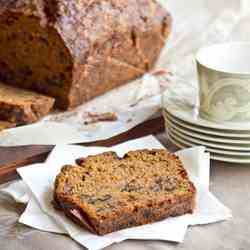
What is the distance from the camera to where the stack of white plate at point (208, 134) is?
2.84 metres

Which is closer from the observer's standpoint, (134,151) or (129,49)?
(134,151)

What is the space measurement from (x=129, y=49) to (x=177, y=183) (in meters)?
1.37

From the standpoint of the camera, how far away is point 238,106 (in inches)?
114

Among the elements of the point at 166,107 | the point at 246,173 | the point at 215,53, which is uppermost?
the point at 215,53

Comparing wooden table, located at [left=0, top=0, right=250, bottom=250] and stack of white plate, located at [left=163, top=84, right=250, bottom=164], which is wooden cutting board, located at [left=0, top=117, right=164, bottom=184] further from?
stack of white plate, located at [left=163, top=84, right=250, bottom=164]

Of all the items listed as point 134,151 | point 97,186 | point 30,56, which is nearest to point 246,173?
point 134,151

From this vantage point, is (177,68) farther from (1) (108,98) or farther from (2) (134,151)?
(2) (134,151)

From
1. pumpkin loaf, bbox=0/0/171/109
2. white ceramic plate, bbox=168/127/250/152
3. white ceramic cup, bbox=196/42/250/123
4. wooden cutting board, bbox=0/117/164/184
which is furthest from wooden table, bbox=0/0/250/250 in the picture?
pumpkin loaf, bbox=0/0/171/109

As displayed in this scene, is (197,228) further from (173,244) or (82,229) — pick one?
(82,229)

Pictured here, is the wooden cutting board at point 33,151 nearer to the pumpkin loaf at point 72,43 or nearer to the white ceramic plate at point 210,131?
the white ceramic plate at point 210,131

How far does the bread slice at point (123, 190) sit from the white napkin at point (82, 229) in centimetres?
3

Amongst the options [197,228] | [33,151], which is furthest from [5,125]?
[197,228]

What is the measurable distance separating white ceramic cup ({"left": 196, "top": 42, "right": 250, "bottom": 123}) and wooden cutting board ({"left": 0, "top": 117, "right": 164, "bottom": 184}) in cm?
38

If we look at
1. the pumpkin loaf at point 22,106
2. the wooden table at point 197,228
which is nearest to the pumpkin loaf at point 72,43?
the pumpkin loaf at point 22,106
